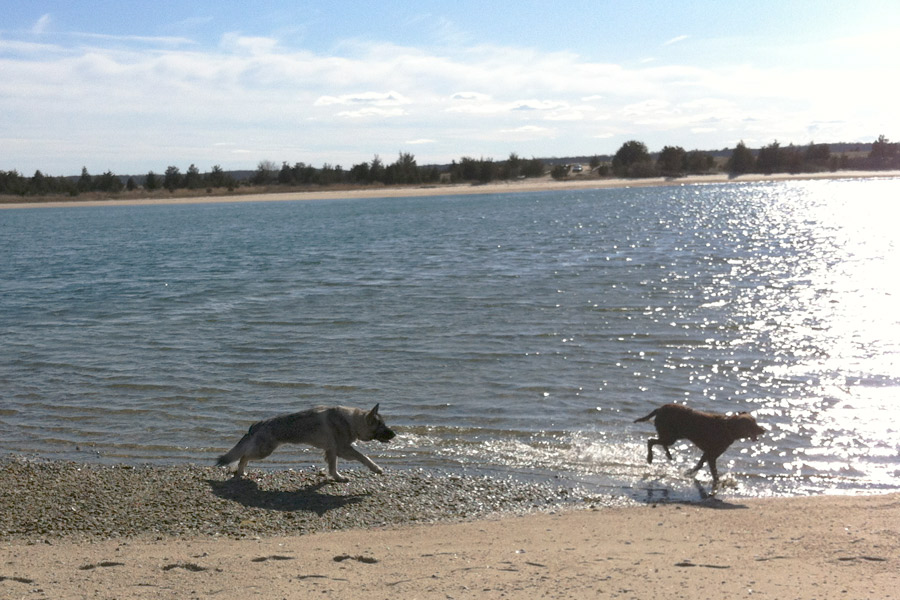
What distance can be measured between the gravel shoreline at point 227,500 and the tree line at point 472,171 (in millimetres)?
109530

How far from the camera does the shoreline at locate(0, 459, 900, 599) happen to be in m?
5.69

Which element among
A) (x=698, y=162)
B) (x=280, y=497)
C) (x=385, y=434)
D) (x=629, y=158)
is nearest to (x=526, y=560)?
(x=280, y=497)

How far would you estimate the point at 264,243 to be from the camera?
146 ft

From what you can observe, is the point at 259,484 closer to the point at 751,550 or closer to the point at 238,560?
the point at 238,560

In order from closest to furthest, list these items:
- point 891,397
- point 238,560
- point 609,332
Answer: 1. point 238,560
2. point 891,397
3. point 609,332

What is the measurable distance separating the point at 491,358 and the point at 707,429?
5.94 metres

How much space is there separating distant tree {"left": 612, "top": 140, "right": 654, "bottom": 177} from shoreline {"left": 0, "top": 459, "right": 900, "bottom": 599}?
4648 inches

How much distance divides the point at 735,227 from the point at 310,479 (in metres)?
42.5

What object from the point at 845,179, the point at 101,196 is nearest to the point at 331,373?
the point at 101,196

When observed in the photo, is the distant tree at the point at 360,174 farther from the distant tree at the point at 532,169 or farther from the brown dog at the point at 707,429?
the brown dog at the point at 707,429

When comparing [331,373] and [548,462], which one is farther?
[331,373]

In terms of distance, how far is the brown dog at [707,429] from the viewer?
887 cm

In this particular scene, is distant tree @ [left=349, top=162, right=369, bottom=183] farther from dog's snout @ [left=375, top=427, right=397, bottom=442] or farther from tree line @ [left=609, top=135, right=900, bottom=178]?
dog's snout @ [left=375, top=427, right=397, bottom=442]

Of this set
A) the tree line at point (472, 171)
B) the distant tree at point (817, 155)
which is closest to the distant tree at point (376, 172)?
the tree line at point (472, 171)
